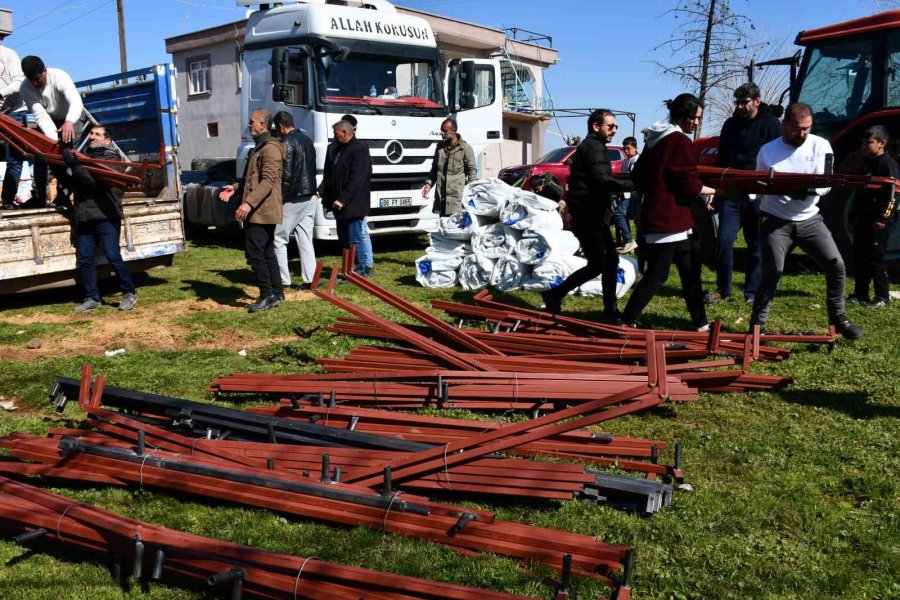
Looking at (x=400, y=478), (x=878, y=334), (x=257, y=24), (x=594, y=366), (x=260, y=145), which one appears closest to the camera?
(x=400, y=478)

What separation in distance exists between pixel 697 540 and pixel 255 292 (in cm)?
650

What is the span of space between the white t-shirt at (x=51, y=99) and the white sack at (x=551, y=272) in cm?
494

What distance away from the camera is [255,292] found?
8797 mm

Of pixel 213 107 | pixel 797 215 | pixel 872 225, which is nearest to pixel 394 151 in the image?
pixel 872 225

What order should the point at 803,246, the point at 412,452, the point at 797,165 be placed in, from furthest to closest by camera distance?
the point at 803,246 < the point at 797,165 < the point at 412,452

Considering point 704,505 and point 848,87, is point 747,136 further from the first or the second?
point 704,505

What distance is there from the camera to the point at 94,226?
7809 mm

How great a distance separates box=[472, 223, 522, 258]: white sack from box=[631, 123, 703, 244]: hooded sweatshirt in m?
2.42

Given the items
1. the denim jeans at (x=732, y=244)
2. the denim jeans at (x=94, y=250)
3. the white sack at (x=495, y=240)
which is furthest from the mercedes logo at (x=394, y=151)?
the denim jeans at (x=732, y=244)

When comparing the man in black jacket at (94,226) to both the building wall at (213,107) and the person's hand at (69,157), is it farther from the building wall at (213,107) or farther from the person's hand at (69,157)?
the building wall at (213,107)

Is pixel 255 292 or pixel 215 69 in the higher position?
pixel 215 69

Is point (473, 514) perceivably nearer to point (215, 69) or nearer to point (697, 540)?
point (697, 540)

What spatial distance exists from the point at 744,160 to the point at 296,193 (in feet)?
15.0

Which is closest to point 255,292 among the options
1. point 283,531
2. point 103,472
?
point 103,472
